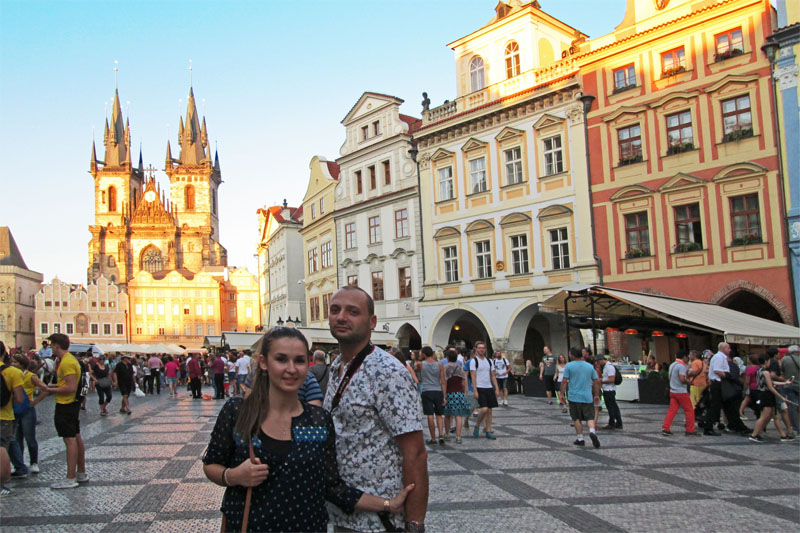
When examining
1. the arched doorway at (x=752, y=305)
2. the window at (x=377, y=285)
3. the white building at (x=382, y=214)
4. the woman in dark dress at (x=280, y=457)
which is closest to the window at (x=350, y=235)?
the white building at (x=382, y=214)

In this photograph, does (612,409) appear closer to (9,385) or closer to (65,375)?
(65,375)

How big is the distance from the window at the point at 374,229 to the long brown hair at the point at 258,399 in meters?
34.1

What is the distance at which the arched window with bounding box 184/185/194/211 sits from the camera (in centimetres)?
12719

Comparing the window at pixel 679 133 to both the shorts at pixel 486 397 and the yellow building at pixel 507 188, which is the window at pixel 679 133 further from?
the shorts at pixel 486 397

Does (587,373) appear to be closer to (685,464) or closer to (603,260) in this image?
(685,464)

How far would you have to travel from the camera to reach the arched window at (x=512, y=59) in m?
30.9

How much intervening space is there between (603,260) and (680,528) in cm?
2144

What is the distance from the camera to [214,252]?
399 feet

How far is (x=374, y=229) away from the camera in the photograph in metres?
37.6

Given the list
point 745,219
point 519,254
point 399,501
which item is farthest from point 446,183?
point 399,501

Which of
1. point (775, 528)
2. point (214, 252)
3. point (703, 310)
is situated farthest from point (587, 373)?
point (214, 252)

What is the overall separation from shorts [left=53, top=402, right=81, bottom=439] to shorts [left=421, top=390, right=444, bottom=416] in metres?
5.95

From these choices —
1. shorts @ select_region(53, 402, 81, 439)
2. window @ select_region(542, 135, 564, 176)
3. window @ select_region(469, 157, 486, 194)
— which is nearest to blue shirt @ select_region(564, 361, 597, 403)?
shorts @ select_region(53, 402, 81, 439)

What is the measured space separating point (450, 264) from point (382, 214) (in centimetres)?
560
